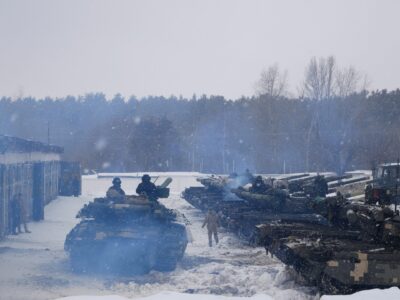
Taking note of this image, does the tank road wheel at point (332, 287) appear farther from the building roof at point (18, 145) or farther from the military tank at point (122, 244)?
the building roof at point (18, 145)

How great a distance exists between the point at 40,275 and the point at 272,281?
4.57 m

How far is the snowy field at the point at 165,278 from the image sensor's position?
357 inches

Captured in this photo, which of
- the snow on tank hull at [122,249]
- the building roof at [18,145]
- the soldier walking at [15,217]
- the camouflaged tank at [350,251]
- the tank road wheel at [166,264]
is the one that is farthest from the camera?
the soldier walking at [15,217]

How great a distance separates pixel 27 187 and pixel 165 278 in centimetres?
999

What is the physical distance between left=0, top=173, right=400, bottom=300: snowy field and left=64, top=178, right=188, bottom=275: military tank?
33 centimetres

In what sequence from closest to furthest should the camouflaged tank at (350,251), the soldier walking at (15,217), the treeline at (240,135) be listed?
the camouflaged tank at (350,251)
the soldier walking at (15,217)
the treeline at (240,135)

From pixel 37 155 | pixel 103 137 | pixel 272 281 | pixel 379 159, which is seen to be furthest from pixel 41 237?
pixel 103 137

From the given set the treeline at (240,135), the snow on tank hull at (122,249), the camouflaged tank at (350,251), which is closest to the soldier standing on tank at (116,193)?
the snow on tank hull at (122,249)

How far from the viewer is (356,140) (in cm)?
4481

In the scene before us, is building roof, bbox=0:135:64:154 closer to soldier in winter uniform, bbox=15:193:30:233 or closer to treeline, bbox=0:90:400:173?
soldier in winter uniform, bbox=15:193:30:233

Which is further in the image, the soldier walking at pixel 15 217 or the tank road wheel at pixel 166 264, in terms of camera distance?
the soldier walking at pixel 15 217

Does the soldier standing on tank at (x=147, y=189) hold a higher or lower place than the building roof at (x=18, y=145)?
lower

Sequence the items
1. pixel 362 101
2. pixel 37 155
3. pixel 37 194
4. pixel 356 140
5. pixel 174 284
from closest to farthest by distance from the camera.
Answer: pixel 174 284 < pixel 37 194 < pixel 37 155 < pixel 356 140 < pixel 362 101

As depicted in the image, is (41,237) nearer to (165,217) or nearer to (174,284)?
(165,217)
